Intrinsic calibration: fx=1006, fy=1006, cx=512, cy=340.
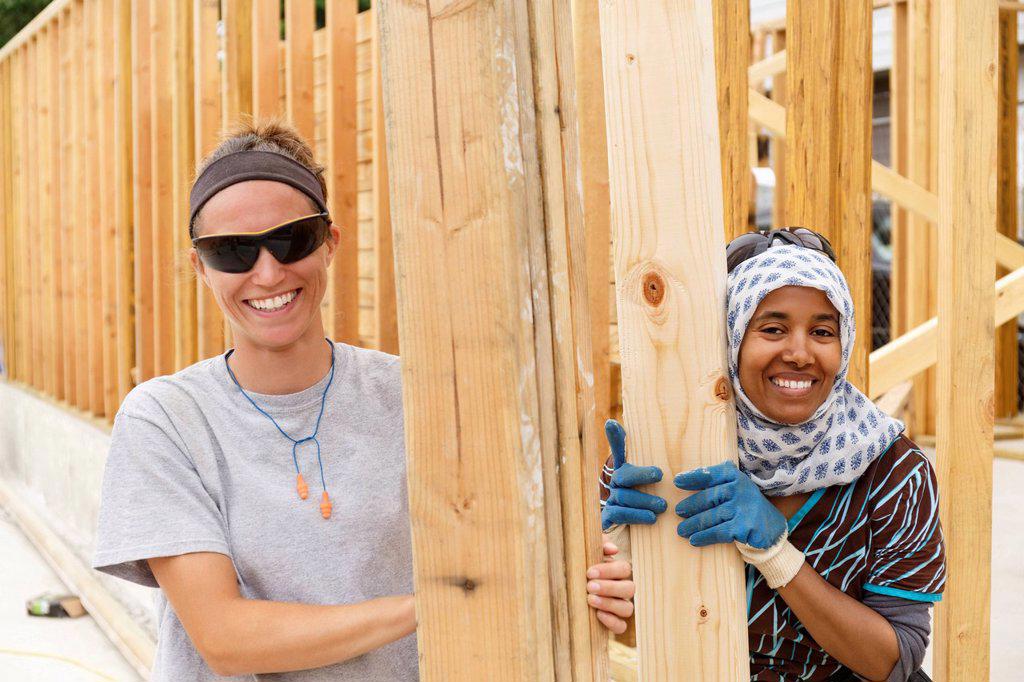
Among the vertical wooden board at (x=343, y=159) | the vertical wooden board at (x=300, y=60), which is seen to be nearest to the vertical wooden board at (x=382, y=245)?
the vertical wooden board at (x=343, y=159)

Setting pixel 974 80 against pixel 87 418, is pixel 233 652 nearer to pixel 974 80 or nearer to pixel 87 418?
pixel 974 80

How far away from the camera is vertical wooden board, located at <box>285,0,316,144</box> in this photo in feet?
13.8

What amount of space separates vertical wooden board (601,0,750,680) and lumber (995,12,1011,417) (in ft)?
20.8

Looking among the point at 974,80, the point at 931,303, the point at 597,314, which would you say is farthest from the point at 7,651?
the point at 931,303

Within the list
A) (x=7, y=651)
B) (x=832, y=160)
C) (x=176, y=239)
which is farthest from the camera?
(x=176, y=239)

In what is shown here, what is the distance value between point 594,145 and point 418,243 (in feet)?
6.69

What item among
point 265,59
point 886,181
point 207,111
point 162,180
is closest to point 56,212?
point 162,180

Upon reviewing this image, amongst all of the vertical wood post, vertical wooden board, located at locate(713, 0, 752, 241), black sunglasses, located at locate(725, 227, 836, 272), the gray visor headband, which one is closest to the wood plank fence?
vertical wooden board, located at locate(713, 0, 752, 241)

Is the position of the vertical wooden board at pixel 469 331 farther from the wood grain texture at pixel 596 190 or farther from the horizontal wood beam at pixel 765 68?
the horizontal wood beam at pixel 765 68

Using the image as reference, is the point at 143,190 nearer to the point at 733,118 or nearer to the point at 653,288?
the point at 733,118

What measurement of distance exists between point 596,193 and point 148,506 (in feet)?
6.24

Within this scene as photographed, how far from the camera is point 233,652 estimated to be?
145 cm

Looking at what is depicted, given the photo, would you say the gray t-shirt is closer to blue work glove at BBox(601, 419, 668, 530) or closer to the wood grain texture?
blue work glove at BBox(601, 419, 668, 530)

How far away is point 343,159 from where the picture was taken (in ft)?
13.3
